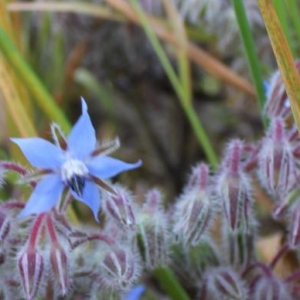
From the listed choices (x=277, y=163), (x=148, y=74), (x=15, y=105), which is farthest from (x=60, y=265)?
(x=148, y=74)

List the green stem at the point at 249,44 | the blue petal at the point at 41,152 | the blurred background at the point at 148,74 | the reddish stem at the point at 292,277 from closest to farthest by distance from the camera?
the blue petal at the point at 41,152
the green stem at the point at 249,44
the reddish stem at the point at 292,277
the blurred background at the point at 148,74

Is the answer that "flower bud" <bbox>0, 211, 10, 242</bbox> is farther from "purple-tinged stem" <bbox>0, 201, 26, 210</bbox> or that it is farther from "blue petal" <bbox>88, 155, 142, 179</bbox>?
"blue petal" <bbox>88, 155, 142, 179</bbox>

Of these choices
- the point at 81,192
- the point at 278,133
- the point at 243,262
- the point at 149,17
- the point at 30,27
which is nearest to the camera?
the point at 81,192

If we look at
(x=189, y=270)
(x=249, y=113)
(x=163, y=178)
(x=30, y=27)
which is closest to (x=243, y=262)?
(x=189, y=270)

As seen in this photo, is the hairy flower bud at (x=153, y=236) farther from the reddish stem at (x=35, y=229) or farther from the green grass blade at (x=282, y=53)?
the green grass blade at (x=282, y=53)

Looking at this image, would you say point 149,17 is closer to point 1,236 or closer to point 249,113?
point 249,113

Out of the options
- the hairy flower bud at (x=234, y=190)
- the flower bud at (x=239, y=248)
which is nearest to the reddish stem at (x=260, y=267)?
the flower bud at (x=239, y=248)

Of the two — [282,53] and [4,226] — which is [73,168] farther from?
[282,53]
